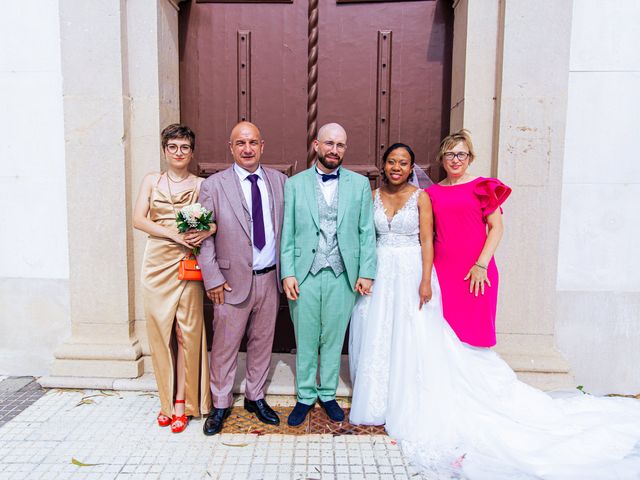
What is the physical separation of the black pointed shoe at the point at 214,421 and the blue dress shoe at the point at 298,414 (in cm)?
47

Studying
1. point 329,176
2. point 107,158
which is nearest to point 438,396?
point 329,176

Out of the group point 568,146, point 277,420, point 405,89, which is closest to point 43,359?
point 277,420

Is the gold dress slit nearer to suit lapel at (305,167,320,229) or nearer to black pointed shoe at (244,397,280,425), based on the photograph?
black pointed shoe at (244,397,280,425)

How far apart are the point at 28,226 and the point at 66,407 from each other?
166cm

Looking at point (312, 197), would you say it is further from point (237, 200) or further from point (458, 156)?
point (458, 156)

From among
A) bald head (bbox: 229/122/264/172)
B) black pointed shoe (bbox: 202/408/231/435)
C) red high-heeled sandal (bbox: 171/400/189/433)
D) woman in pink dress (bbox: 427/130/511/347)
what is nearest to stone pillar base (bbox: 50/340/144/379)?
red high-heeled sandal (bbox: 171/400/189/433)

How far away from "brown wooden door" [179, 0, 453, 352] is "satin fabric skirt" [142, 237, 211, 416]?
1419 millimetres

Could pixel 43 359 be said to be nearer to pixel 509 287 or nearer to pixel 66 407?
pixel 66 407

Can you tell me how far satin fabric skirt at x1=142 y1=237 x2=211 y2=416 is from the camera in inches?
115

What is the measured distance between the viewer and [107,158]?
368 centimetres

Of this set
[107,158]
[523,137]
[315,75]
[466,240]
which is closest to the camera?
[466,240]

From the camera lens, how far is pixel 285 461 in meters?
2.71

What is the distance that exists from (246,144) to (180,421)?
6.55 ft

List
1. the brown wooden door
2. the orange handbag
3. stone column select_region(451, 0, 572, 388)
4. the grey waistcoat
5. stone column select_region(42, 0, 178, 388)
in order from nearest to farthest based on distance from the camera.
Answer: the orange handbag
the grey waistcoat
stone column select_region(451, 0, 572, 388)
stone column select_region(42, 0, 178, 388)
the brown wooden door
